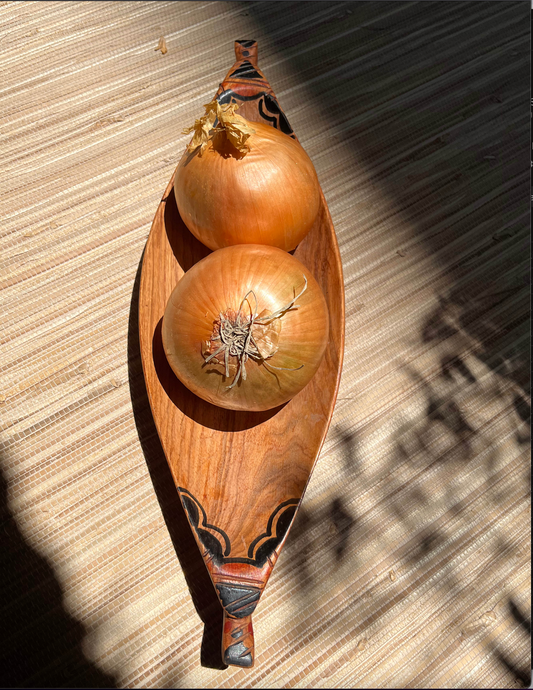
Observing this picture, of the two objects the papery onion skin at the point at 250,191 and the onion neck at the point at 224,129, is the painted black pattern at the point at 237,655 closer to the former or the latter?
the papery onion skin at the point at 250,191

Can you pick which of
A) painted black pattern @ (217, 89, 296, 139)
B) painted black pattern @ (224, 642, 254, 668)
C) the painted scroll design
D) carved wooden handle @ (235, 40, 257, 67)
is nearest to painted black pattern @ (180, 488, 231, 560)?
the painted scroll design

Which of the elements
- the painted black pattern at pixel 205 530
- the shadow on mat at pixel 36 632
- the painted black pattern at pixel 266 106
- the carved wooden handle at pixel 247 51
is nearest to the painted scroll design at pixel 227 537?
the painted black pattern at pixel 205 530

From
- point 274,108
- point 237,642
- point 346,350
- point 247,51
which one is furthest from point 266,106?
point 237,642

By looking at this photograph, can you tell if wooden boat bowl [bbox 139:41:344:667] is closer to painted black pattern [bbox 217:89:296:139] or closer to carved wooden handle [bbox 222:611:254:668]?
carved wooden handle [bbox 222:611:254:668]

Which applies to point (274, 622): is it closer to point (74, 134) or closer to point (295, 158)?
point (295, 158)

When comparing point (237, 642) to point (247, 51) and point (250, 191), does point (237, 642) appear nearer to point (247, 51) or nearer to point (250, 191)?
point (250, 191)
